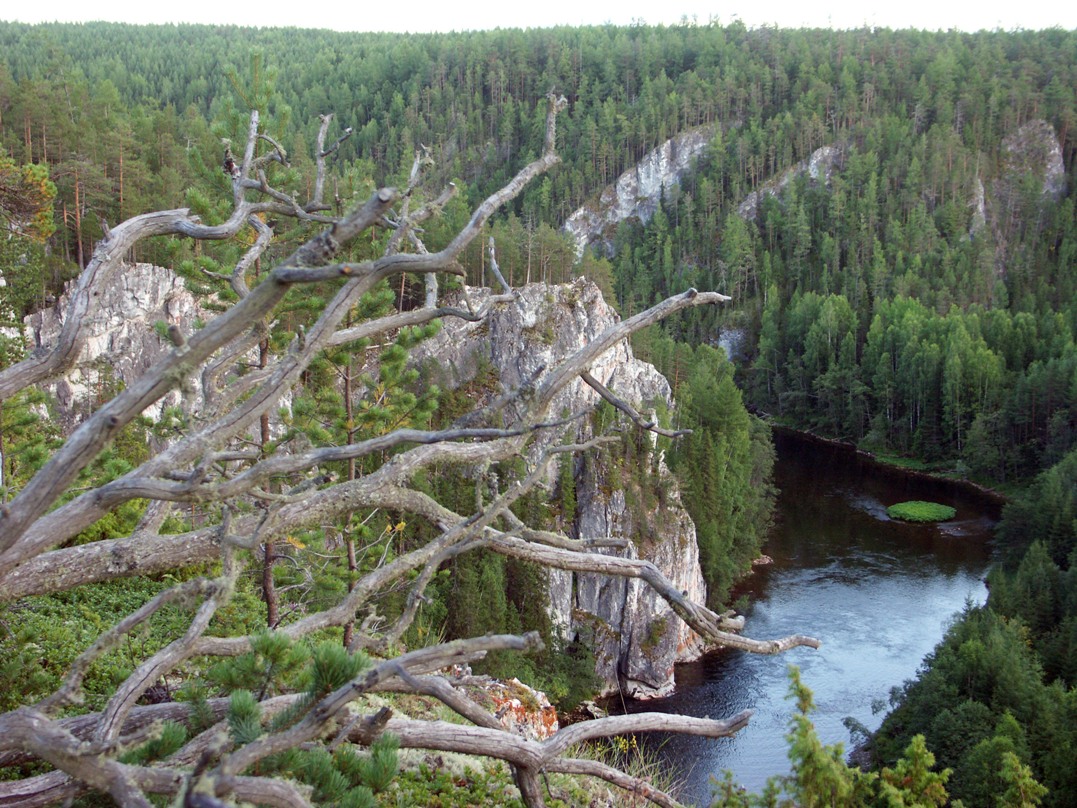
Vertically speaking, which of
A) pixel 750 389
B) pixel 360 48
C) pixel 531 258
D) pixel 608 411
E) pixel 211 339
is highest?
pixel 360 48

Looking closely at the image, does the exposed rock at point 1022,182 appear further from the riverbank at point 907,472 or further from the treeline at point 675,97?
the riverbank at point 907,472

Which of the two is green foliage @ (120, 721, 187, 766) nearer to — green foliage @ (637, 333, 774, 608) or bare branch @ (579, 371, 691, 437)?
bare branch @ (579, 371, 691, 437)

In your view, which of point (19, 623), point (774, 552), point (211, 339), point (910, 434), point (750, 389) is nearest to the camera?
point (211, 339)

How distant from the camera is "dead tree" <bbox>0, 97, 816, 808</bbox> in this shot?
4.05 metres

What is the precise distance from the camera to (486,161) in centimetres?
11862

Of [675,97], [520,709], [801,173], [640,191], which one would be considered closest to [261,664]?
[520,709]

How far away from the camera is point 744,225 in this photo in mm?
99438

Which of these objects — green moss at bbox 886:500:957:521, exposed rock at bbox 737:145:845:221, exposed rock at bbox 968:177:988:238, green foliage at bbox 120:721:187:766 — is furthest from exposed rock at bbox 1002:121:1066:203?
green foliage at bbox 120:721:187:766

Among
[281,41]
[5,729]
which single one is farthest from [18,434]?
[281,41]

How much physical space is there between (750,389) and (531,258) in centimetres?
3665

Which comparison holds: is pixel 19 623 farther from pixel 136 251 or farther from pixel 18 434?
pixel 136 251

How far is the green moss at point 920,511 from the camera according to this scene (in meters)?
49.7

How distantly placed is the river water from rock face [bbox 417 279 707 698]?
1.74 meters

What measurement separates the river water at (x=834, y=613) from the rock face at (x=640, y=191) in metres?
→ 56.2
